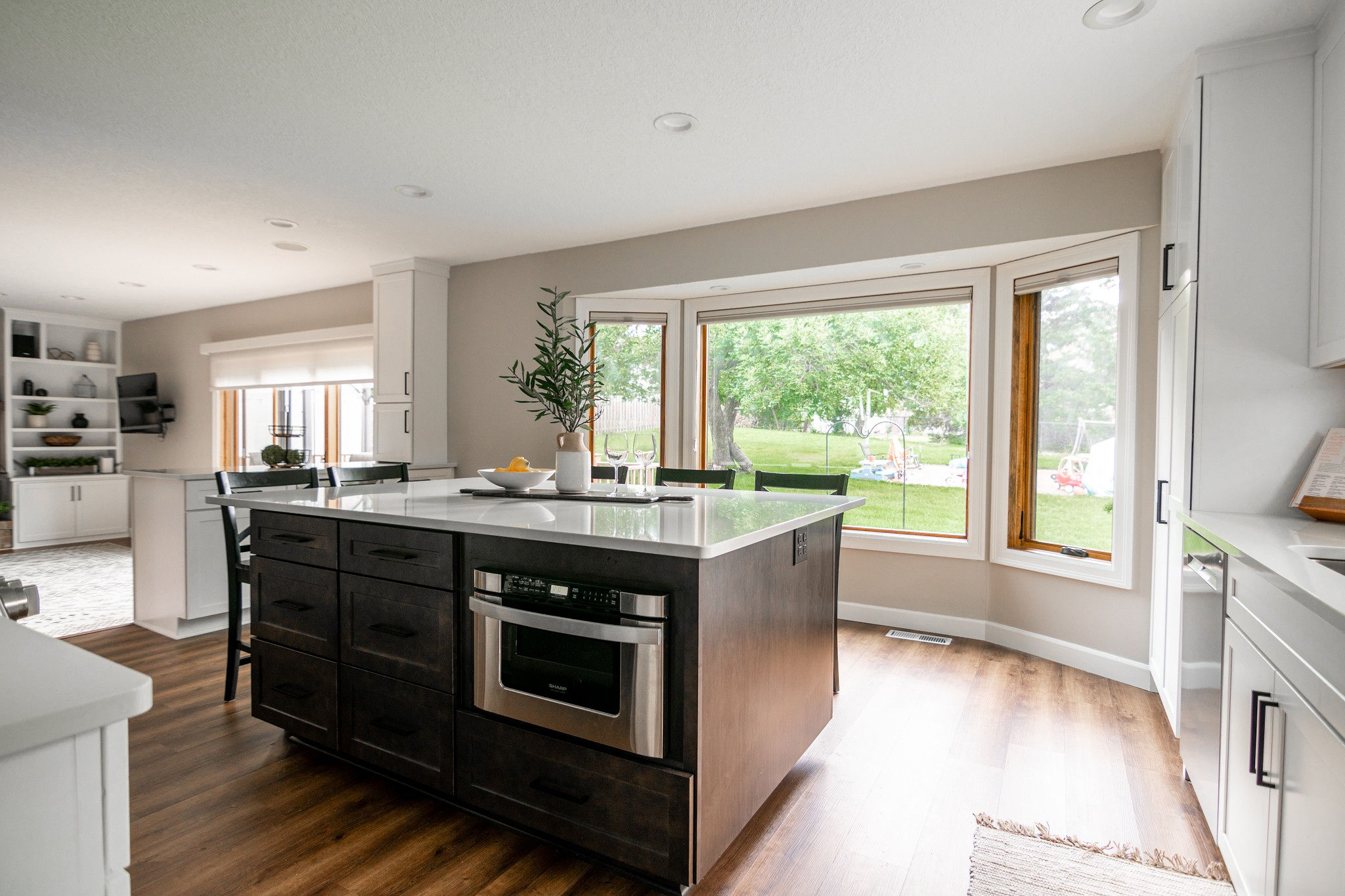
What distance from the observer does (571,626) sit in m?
1.69

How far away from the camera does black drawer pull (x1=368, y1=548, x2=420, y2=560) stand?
6.67 ft

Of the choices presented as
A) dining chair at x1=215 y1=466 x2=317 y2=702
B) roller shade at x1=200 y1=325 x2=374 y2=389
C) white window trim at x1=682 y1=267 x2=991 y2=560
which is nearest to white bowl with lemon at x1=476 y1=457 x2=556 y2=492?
dining chair at x1=215 y1=466 x2=317 y2=702

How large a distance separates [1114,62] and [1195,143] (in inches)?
15.3

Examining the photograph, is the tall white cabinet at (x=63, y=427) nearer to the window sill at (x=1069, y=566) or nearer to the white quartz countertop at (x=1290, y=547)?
the window sill at (x=1069, y=566)

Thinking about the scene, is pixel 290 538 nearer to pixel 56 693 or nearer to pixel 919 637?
pixel 56 693

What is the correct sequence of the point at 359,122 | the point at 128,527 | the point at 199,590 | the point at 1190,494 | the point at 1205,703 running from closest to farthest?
the point at 1205,703 → the point at 1190,494 → the point at 359,122 → the point at 199,590 → the point at 128,527

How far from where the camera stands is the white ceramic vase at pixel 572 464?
8.46ft

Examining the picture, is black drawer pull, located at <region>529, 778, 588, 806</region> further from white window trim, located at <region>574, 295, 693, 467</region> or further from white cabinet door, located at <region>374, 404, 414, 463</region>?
white cabinet door, located at <region>374, 404, 414, 463</region>

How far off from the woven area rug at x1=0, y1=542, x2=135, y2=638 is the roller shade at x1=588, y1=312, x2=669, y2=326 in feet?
10.9

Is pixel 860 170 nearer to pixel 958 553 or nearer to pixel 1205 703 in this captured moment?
pixel 958 553

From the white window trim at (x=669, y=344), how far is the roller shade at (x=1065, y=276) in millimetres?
2112

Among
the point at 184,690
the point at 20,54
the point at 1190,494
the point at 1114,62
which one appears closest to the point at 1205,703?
the point at 1190,494

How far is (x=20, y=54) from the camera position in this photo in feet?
7.74

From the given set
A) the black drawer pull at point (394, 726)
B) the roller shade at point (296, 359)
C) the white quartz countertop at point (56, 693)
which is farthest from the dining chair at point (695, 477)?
the roller shade at point (296, 359)
